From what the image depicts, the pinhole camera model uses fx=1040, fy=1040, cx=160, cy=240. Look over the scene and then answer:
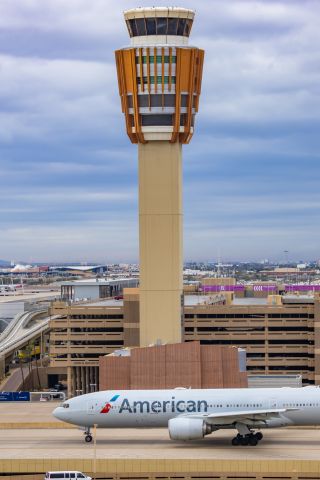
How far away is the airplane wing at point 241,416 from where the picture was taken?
314ft

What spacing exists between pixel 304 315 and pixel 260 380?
107ft

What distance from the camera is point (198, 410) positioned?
98.0 metres

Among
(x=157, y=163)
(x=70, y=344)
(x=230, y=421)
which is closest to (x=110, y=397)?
(x=230, y=421)

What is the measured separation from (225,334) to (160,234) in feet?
83.5

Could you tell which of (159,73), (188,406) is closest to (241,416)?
(188,406)

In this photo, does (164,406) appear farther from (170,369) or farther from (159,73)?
(159,73)

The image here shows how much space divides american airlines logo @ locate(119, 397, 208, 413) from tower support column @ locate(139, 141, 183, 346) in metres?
62.0

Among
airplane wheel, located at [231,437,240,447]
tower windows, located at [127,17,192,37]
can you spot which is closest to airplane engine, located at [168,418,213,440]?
airplane wheel, located at [231,437,240,447]

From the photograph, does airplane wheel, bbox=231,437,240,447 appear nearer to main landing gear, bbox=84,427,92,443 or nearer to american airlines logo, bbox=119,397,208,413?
american airlines logo, bbox=119,397,208,413

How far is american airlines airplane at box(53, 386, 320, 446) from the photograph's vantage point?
96125 mm

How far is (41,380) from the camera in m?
193

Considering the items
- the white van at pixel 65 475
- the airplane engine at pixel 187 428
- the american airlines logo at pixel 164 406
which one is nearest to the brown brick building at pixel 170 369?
the american airlines logo at pixel 164 406

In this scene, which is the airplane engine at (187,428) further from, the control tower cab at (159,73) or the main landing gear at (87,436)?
the control tower cab at (159,73)

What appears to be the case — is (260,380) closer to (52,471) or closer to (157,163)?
(157,163)
